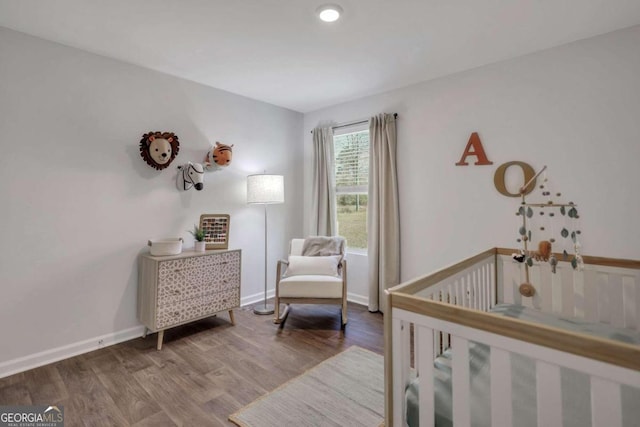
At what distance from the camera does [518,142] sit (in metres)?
2.58

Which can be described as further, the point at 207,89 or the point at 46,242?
the point at 207,89

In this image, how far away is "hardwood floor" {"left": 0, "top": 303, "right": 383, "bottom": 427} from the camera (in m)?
1.75

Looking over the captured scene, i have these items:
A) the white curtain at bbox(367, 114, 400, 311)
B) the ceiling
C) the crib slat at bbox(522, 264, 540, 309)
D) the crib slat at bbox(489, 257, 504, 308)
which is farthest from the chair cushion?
the ceiling

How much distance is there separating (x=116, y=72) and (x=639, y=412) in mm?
3684

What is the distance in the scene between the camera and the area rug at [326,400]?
1.65 meters

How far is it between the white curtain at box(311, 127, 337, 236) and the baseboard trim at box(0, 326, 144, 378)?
219 cm

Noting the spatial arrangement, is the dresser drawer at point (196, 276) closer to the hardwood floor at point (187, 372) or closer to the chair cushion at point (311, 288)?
the hardwood floor at point (187, 372)

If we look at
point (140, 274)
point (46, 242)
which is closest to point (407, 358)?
point (140, 274)

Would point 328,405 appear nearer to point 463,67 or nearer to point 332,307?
point 332,307

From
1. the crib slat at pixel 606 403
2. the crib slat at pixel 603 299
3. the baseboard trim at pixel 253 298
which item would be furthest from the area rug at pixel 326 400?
the baseboard trim at pixel 253 298

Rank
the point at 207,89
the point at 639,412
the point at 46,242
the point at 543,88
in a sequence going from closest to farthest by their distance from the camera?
the point at 639,412 < the point at 46,242 < the point at 543,88 < the point at 207,89

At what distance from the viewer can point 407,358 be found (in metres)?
1.17

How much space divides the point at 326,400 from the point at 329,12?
94.5 inches

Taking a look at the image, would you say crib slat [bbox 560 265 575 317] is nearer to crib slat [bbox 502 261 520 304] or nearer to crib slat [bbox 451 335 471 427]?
crib slat [bbox 502 261 520 304]
